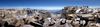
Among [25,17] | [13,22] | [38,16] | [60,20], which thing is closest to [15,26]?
[13,22]

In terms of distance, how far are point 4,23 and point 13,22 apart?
0.34ft

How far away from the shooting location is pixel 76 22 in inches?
75.2

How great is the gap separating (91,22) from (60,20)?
0.37 meters

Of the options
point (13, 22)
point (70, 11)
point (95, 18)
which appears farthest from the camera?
point (70, 11)

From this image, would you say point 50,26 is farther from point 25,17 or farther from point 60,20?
point 25,17

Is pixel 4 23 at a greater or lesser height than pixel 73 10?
lesser

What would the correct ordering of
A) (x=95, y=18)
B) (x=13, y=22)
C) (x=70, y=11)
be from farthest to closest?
(x=70, y=11) → (x=95, y=18) → (x=13, y=22)

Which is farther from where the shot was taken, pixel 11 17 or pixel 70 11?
pixel 70 11

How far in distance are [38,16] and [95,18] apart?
0.70m

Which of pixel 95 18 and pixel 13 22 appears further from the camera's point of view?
pixel 95 18

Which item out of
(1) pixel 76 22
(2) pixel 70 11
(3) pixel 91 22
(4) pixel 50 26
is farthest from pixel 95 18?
(4) pixel 50 26

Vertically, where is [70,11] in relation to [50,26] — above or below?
above

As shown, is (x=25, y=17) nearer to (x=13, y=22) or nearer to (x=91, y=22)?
(x=13, y=22)

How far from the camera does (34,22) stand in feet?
6.20
